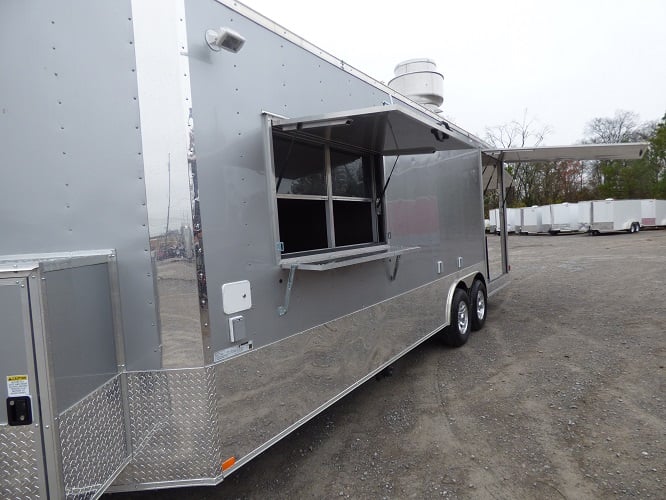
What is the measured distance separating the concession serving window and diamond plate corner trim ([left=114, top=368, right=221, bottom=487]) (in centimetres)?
84

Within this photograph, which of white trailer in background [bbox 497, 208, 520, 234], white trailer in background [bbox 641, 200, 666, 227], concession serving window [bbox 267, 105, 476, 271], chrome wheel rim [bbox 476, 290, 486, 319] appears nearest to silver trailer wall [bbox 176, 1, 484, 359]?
concession serving window [bbox 267, 105, 476, 271]

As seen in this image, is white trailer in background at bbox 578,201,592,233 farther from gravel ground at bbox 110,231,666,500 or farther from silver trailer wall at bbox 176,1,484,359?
silver trailer wall at bbox 176,1,484,359

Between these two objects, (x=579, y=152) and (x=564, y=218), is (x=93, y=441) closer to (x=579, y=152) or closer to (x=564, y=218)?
(x=579, y=152)

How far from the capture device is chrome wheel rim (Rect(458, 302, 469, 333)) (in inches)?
209

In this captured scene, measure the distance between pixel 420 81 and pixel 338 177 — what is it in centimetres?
289

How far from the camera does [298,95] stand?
278 cm

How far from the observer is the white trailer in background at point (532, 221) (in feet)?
97.0

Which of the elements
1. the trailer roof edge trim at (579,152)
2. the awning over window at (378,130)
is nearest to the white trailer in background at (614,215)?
the trailer roof edge trim at (579,152)

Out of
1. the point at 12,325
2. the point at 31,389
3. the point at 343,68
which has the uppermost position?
the point at 343,68

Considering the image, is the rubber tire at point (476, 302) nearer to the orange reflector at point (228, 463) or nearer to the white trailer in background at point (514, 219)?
the orange reflector at point (228, 463)

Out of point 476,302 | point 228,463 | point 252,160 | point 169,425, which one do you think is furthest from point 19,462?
point 476,302

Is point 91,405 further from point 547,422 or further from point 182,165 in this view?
point 547,422

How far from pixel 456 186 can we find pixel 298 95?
10.3 feet

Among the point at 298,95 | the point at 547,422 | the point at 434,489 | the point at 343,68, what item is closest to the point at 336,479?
the point at 434,489
